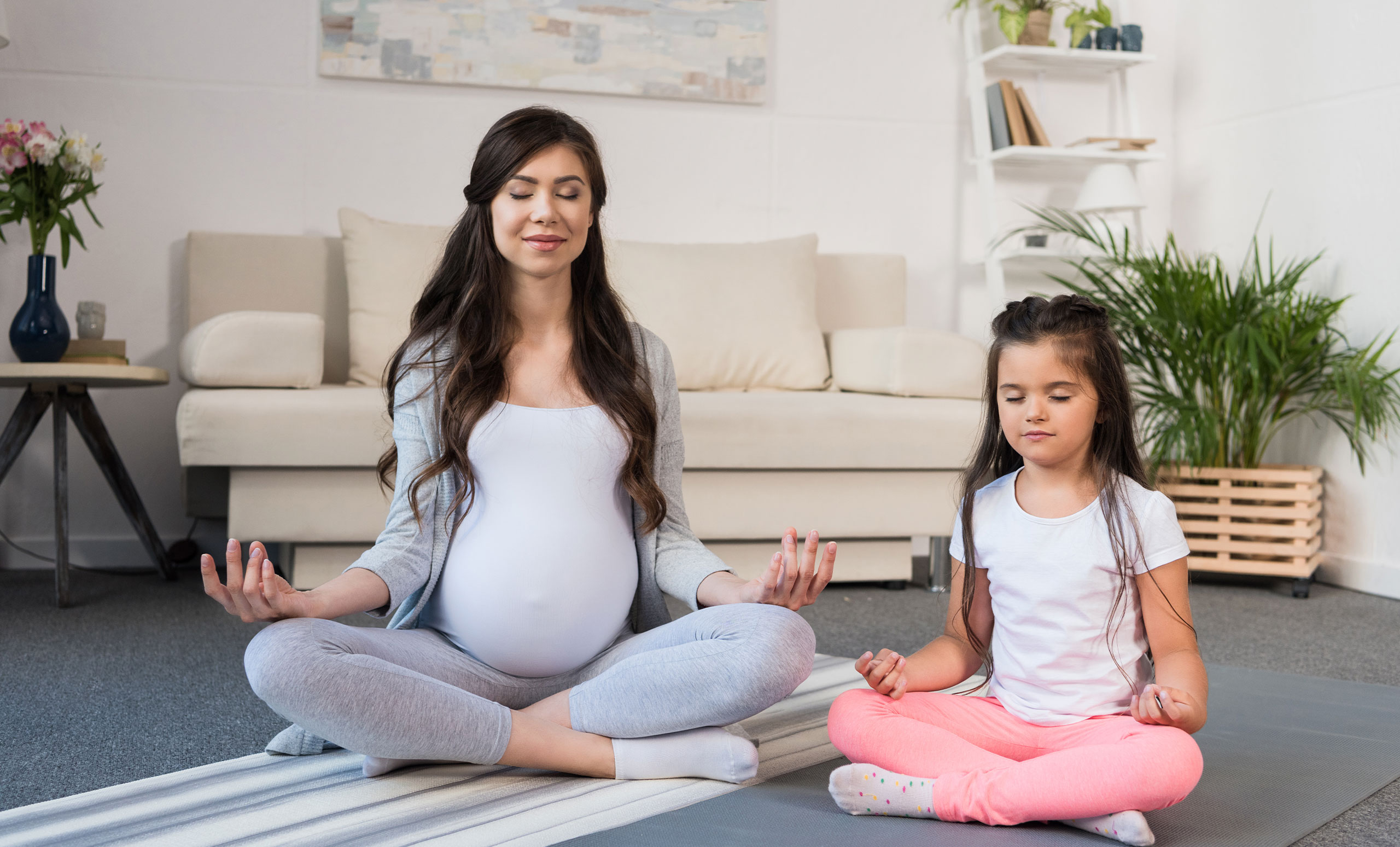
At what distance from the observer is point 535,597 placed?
1.36 meters

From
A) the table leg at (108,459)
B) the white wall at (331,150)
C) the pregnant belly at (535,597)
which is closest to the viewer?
the pregnant belly at (535,597)

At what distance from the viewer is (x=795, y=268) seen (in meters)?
3.32

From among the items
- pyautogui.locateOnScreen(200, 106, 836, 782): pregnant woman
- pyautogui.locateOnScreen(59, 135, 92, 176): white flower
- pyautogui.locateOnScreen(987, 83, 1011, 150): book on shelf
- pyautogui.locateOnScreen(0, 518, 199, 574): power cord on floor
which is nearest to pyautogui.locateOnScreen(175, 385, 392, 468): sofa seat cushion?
pyautogui.locateOnScreen(59, 135, 92, 176): white flower

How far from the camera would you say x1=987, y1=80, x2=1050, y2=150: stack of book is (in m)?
3.61

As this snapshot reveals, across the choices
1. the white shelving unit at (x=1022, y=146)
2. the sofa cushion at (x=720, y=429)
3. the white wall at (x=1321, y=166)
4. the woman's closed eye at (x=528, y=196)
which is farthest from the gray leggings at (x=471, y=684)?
the white shelving unit at (x=1022, y=146)

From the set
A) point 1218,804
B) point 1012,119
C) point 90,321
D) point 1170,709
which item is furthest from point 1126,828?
point 1012,119

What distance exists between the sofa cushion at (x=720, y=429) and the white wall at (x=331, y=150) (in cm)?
88

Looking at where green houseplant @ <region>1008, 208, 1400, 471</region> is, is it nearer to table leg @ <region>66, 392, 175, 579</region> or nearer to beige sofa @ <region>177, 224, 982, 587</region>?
beige sofa @ <region>177, 224, 982, 587</region>

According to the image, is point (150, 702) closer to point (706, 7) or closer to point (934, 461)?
point (934, 461)

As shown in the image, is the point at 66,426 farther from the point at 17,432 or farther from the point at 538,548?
the point at 538,548

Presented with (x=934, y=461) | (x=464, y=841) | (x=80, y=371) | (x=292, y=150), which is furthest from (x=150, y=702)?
(x=292, y=150)

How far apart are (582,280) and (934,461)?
145 centimetres

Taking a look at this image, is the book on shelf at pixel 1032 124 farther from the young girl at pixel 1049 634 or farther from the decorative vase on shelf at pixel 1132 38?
the young girl at pixel 1049 634

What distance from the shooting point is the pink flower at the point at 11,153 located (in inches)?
101
